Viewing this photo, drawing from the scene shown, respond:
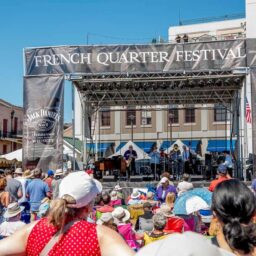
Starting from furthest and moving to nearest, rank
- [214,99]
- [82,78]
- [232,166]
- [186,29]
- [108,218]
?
[186,29], [214,99], [232,166], [82,78], [108,218]

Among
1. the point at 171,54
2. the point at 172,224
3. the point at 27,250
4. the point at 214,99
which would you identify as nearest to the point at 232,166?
the point at 214,99

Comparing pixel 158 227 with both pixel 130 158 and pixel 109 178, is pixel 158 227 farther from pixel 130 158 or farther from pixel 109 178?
pixel 130 158

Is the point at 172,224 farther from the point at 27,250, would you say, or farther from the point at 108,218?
the point at 27,250

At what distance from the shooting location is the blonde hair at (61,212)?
2.27 m

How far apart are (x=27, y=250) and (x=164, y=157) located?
794 inches

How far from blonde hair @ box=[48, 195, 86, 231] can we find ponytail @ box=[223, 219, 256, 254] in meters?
0.77

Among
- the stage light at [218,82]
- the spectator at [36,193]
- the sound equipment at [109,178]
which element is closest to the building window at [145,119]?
the sound equipment at [109,178]

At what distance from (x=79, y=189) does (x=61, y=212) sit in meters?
0.14

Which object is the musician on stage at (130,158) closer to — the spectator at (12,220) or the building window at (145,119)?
the spectator at (12,220)

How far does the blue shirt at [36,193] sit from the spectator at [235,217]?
24.9 feet

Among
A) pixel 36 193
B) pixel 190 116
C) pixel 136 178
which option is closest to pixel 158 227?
pixel 36 193

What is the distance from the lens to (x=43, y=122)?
14.4 metres

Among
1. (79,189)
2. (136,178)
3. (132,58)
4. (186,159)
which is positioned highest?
(132,58)

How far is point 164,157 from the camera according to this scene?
2231 centimetres
